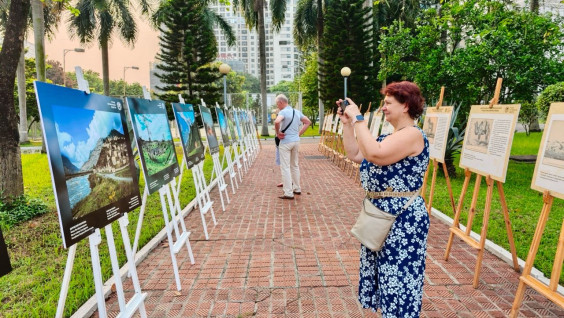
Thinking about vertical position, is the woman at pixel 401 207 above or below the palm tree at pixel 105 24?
below

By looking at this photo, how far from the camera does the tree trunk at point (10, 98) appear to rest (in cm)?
577

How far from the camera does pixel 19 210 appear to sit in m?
5.95

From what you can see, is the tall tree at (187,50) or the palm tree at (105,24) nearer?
the palm tree at (105,24)

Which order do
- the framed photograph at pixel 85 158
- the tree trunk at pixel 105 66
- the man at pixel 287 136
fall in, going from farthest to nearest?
the tree trunk at pixel 105 66 < the man at pixel 287 136 < the framed photograph at pixel 85 158

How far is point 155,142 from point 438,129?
3296 millimetres

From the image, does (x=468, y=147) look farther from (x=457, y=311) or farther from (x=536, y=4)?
(x=536, y=4)

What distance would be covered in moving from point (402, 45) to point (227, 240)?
8.86 metres

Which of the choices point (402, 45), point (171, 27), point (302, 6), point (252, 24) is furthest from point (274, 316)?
point (302, 6)

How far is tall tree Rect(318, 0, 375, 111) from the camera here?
A: 2481 cm

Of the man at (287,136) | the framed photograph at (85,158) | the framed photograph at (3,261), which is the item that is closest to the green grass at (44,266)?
the framed photograph at (85,158)

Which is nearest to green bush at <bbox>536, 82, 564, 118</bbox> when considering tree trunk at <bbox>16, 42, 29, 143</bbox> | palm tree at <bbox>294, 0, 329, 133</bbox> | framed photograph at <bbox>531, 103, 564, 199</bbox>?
framed photograph at <bbox>531, 103, 564, 199</bbox>

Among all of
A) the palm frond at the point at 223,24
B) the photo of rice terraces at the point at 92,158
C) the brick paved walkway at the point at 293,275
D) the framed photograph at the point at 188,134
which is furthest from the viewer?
the palm frond at the point at 223,24

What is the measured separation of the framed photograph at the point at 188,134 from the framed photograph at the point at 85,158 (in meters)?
1.73

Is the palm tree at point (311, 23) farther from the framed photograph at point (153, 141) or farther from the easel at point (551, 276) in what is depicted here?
the easel at point (551, 276)
